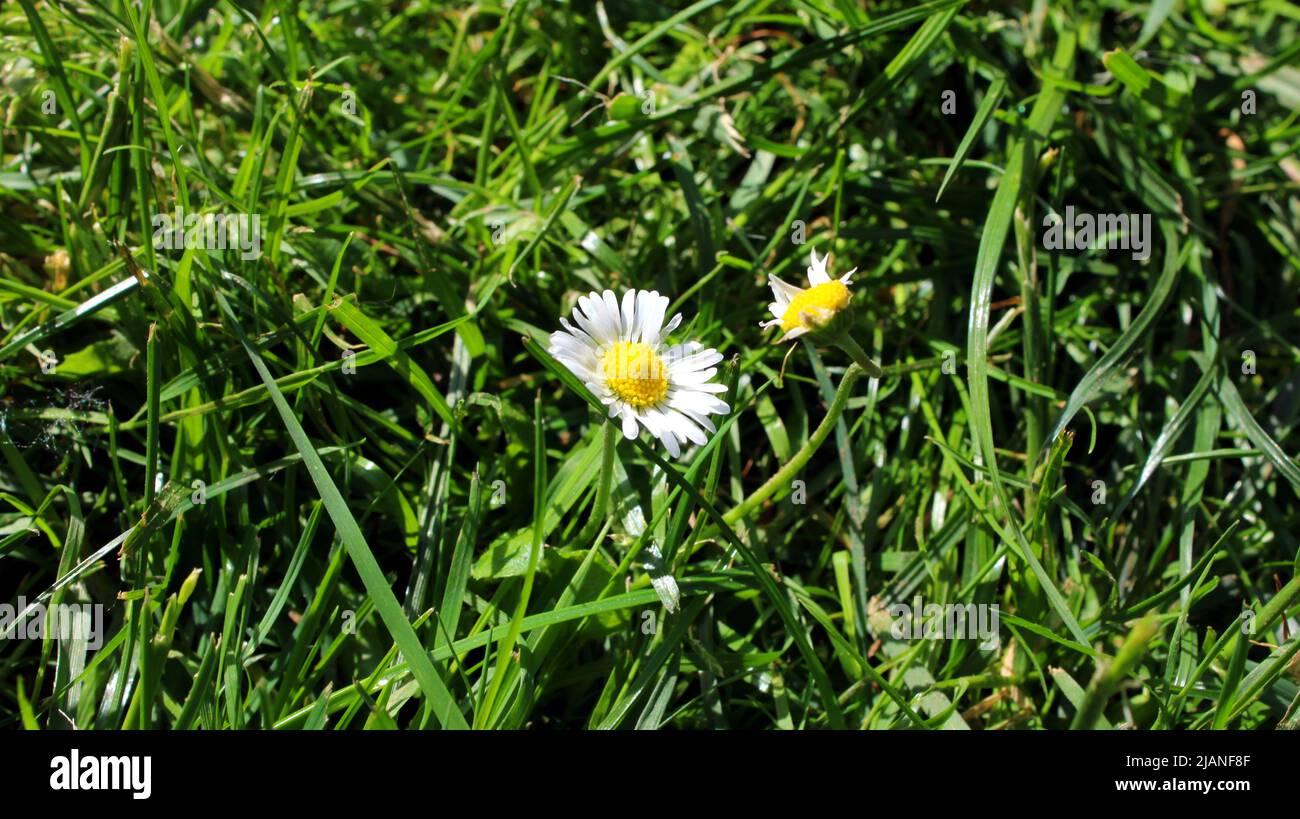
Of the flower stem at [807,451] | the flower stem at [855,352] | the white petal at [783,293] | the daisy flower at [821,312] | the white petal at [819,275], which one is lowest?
the flower stem at [807,451]

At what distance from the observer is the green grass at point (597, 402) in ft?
5.09

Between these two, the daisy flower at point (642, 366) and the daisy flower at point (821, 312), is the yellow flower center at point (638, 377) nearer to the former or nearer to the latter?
the daisy flower at point (642, 366)

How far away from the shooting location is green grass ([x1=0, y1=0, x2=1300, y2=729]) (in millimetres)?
1553

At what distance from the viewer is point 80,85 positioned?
192 centimetres

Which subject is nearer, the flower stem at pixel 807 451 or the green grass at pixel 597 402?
the flower stem at pixel 807 451

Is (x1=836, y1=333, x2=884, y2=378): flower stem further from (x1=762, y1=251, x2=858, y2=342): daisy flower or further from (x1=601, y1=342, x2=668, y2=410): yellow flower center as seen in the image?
(x1=601, y1=342, x2=668, y2=410): yellow flower center

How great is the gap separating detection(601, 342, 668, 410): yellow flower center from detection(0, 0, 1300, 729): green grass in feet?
0.26

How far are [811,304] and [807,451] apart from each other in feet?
0.81

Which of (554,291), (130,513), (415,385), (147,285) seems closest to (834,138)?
(554,291)

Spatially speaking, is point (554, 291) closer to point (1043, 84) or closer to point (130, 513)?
point (130, 513)

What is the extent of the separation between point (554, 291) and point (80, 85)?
103 centimetres

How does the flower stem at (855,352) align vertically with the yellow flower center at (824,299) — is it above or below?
below

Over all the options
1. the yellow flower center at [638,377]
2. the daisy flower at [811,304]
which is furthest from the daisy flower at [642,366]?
the daisy flower at [811,304]
